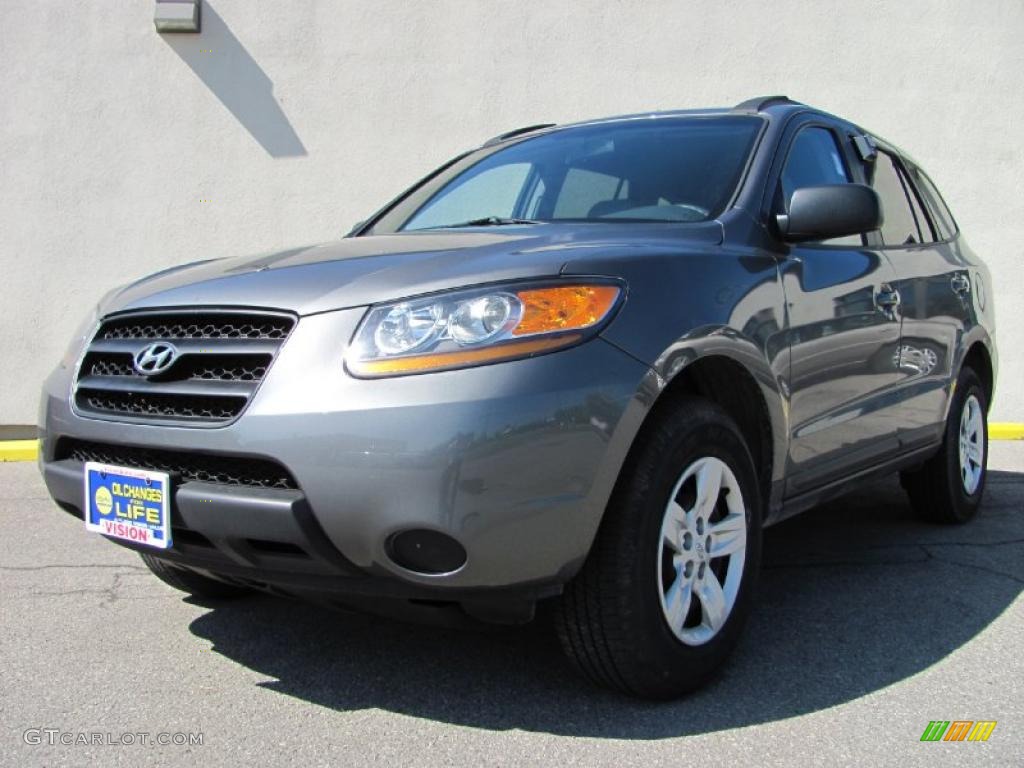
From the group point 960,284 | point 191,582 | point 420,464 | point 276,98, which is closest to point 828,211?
point 420,464

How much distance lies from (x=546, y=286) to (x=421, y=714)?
43.3 inches

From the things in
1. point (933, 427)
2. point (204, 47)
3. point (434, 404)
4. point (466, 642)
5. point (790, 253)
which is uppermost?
point (204, 47)

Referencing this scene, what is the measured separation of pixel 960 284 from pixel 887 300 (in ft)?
3.23

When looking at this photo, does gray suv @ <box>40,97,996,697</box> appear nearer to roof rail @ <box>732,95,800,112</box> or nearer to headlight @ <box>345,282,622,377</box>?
headlight @ <box>345,282,622,377</box>

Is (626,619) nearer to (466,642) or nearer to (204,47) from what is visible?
(466,642)

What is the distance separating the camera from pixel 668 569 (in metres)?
2.49

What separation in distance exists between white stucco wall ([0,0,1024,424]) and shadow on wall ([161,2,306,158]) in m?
0.01

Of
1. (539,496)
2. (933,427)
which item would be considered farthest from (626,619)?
(933,427)

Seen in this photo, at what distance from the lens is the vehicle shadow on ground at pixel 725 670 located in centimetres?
249

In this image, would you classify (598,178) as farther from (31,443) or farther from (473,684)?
(31,443)

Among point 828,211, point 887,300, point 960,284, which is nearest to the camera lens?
point 828,211

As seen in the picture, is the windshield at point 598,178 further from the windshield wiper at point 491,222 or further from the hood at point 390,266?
the hood at point 390,266

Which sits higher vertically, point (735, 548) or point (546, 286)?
point (546, 286)

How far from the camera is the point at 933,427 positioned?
4.11 metres
